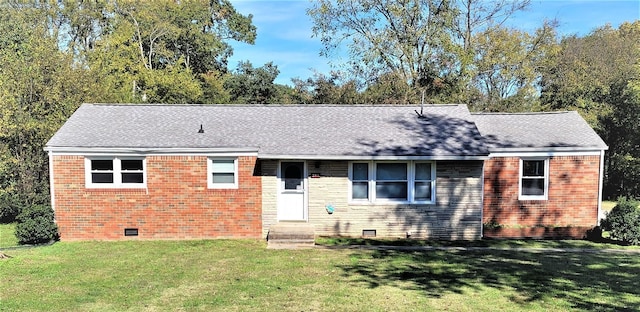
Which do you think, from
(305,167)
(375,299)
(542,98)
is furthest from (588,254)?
(542,98)

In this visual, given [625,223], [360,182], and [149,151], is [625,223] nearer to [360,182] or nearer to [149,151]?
[360,182]

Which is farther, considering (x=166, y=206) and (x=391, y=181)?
(x=391, y=181)

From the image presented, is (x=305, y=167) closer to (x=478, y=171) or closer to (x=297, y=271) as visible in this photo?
(x=297, y=271)

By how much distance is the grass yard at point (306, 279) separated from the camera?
746 centimetres

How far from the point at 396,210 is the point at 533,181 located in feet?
16.3

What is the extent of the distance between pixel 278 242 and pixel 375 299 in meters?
5.10

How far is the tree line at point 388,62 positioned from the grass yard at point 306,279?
11.0 m

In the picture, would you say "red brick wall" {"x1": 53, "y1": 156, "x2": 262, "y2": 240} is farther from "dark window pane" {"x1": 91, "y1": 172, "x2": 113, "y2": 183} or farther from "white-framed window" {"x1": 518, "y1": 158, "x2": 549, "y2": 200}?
"white-framed window" {"x1": 518, "y1": 158, "x2": 549, "y2": 200}

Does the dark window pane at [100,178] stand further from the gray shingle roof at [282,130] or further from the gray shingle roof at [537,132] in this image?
the gray shingle roof at [537,132]

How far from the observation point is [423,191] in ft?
44.2

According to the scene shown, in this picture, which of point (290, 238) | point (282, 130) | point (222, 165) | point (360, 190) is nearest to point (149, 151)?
point (222, 165)

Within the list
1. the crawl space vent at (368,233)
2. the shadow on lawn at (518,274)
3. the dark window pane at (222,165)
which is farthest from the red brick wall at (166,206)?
the shadow on lawn at (518,274)

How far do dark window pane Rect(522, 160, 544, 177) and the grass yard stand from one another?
3463mm

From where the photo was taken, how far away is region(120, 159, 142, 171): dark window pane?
1316 centimetres
